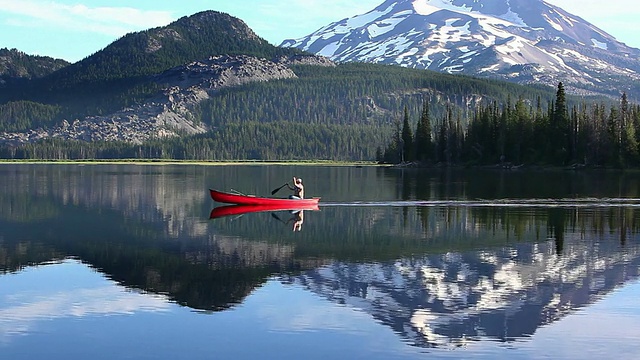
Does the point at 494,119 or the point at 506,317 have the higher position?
the point at 494,119

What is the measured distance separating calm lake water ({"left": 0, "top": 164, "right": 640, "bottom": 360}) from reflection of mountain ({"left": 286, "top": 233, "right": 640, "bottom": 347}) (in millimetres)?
99

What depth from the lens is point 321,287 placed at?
106 feet

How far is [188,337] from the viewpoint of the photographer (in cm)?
2486

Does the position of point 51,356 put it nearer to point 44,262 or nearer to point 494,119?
point 44,262

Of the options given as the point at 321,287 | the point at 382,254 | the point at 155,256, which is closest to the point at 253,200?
the point at 155,256

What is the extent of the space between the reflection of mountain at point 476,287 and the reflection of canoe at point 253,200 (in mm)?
27856

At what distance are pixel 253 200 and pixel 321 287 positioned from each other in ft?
125

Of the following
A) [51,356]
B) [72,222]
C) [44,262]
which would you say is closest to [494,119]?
[72,222]

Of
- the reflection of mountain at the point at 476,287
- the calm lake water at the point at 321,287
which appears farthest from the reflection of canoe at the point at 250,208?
the reflection of mountain at the point at 476,287

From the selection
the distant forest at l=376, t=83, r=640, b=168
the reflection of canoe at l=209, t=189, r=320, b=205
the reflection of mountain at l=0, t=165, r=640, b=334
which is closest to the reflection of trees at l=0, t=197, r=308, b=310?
the reflection of mountain at l=0, t=165, r=640, b=334

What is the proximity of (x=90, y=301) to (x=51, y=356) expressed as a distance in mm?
7008

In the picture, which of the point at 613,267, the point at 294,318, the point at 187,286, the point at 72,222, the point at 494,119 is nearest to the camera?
the point at 294,318

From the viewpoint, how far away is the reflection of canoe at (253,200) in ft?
225

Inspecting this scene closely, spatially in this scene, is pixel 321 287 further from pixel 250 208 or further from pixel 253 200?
pixel 250 208
